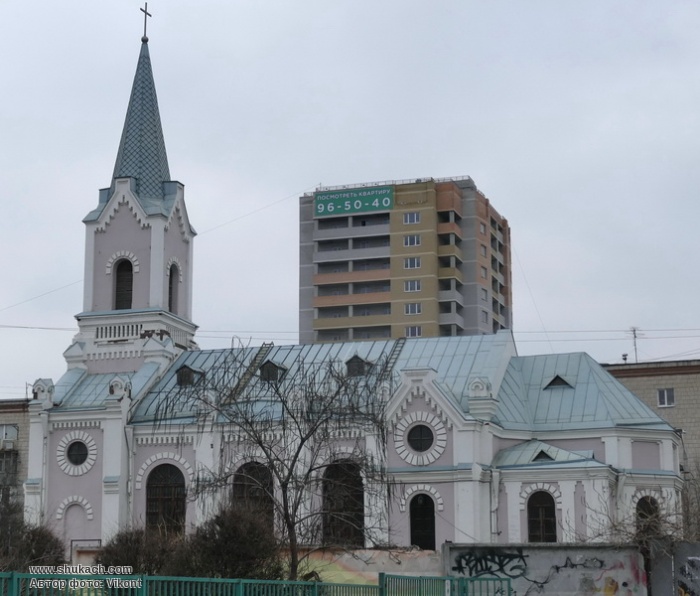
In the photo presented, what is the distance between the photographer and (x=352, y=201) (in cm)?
12312

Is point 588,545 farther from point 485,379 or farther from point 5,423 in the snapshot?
point 5,423

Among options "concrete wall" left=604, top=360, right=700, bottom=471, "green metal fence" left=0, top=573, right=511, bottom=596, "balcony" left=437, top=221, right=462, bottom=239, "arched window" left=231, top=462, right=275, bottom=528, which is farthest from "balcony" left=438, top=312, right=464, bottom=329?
"green metal fence" left=0, top=573, right=511, bottom=596

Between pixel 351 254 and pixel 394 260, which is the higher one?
pixel 351 254

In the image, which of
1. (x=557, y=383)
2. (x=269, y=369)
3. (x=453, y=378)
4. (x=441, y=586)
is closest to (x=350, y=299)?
(x=269, y=369)

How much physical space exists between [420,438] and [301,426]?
18.3ft

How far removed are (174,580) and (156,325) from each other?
4665 cm

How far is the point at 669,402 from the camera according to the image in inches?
3046

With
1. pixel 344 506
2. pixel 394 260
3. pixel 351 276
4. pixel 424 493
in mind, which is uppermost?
pixel 394 260

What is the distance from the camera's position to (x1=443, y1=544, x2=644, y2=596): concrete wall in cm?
3194

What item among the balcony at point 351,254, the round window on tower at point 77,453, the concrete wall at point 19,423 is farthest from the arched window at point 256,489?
the balcony at point 351,254

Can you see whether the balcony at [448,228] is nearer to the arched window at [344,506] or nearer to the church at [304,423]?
the church at [304,423]

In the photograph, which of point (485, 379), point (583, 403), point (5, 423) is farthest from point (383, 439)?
point (5, 423)

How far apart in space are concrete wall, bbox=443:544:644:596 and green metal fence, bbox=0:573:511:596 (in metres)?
4.37

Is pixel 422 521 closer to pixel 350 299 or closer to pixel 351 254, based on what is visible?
pixel 350 299
